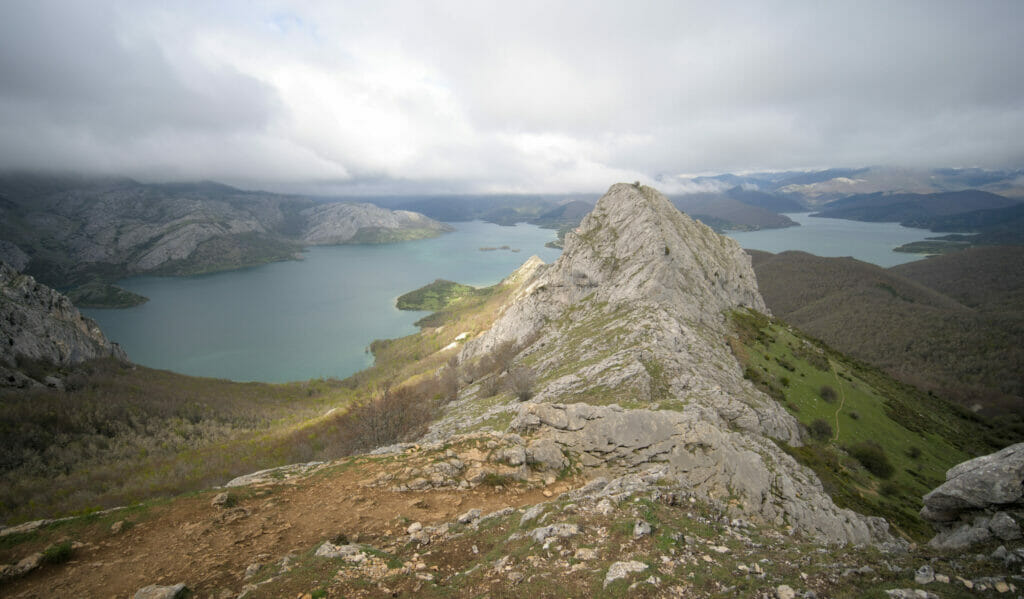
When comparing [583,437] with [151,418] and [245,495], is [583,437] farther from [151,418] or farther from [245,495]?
[151,418]

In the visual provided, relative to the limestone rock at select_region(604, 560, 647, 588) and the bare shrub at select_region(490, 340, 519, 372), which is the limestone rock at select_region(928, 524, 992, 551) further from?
the bare shrub at select_region(490, 340, 519, 372)

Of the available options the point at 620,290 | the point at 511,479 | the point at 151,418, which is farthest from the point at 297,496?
the point at 151,418

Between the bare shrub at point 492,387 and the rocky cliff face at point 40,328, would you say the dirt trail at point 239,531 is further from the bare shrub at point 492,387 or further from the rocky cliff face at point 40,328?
the rocky cliff face at point 40,328

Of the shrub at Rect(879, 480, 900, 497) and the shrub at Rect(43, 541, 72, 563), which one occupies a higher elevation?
the shrub at Rect(43, 541, 72, 563)

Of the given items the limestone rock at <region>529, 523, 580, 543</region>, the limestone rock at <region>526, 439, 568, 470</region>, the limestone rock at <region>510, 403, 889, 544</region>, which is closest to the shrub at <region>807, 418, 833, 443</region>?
the limestone rock at <region>510, 403, 889, 544</region>

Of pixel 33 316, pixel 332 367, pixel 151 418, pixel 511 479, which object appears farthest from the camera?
pixel 332 367

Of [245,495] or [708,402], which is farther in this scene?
[708,402]
